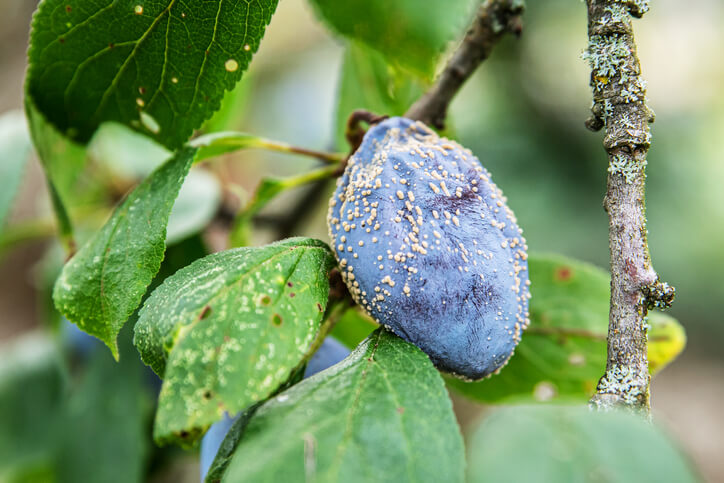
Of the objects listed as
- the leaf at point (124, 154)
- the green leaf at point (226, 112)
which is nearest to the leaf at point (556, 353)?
the green leaf at point (226, 112)

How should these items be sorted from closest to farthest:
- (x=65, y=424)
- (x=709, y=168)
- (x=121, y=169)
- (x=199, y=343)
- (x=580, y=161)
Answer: (x=199, y=343) → (x=65, y=424) → (x=121, y=169) → (x=580, y=161) → (x=709, y=168)

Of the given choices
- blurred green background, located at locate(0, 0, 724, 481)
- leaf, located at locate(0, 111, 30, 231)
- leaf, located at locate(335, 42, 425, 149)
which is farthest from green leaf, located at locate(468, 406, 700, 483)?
blurred green background, located at locate(0, 0, 724, 481)

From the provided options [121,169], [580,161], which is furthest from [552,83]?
[121,169]

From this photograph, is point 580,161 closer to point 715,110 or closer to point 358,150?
point 715,110

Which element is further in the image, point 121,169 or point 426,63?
point 121,169

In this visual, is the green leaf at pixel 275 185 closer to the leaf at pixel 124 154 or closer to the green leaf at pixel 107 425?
the green leaf at pixel 107 425
